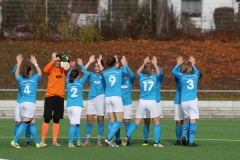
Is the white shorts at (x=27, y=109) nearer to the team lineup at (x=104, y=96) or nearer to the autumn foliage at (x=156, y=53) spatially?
the team lineup at (x=104, y=96)

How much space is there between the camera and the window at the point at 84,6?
3734cm

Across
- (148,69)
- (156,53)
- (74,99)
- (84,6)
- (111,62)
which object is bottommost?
(74,99)

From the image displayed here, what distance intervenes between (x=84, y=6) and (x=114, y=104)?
22207 mm

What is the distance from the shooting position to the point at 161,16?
36.7m

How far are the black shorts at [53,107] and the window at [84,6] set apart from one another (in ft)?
71.2

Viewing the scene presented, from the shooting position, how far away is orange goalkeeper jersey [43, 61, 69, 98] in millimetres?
15977

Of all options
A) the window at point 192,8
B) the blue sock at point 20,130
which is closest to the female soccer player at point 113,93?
the blue sock at point 20,130

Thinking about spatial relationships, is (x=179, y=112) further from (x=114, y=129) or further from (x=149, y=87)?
(x=114, y=129)

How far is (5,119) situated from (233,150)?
39.9ft

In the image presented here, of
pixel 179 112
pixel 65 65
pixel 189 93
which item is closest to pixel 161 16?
pixel 179 112

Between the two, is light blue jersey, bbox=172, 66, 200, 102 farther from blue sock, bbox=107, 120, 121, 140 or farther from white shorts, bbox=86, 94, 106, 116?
white shorts, bbox=86, 94, 106, 116

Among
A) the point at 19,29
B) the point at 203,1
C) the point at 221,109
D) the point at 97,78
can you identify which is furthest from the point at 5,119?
the point at 203,1

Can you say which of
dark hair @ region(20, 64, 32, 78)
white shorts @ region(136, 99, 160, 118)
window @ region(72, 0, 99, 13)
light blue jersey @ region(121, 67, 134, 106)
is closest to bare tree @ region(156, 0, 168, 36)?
window @ region(72, 0, 99, 13)

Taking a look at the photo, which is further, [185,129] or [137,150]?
[185,129]
